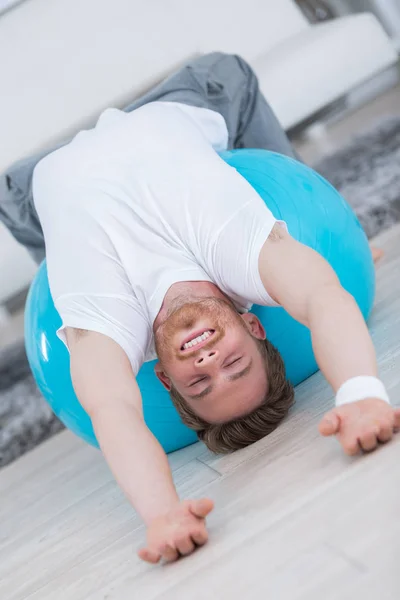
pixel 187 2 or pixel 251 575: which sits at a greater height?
pixel 251 575

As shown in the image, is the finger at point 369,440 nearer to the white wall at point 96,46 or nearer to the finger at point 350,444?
the finger at point 350,444

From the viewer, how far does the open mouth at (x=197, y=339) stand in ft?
4.36

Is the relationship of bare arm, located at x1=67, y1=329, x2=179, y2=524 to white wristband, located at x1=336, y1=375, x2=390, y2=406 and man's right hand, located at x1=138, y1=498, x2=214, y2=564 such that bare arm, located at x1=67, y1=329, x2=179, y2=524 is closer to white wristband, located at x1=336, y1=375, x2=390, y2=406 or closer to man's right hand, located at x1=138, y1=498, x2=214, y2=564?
man's right hand, located at x1=138, y1=498, x2=214, y2=564

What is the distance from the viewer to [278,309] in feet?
5.15

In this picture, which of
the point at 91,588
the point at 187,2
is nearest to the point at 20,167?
the point at 91,588

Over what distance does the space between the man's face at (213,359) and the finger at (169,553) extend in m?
0.36

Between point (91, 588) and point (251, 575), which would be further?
point (91, 588)

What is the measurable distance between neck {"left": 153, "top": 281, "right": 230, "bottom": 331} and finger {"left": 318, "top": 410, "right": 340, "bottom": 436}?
0.43 m

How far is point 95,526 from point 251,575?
2.11 feet

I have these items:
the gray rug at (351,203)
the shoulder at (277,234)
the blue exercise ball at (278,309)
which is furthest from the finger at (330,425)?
the gray rug at (351,203)

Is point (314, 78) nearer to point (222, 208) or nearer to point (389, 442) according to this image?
point (222, 208)

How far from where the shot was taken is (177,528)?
1.02 meters

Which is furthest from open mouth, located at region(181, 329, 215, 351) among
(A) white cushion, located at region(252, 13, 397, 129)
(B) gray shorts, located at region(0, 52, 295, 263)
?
(A) white cushion, located at region(252, 13, 397, 129)

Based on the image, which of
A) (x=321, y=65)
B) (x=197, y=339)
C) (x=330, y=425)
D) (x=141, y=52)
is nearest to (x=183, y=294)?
(x=197, y=339)
